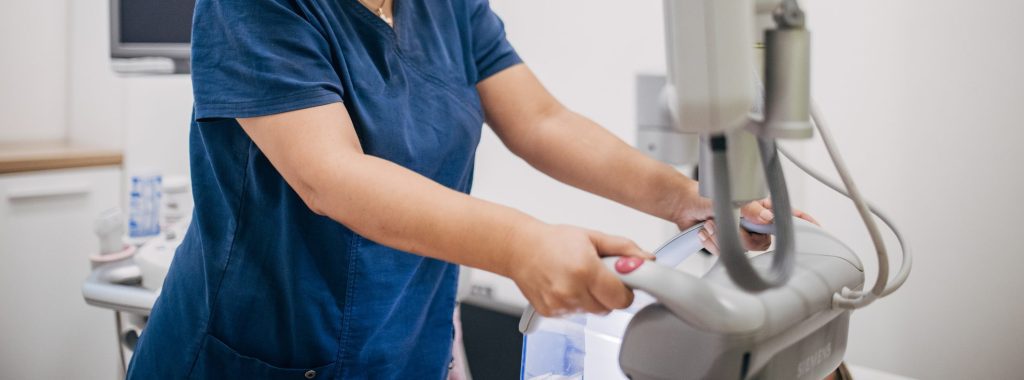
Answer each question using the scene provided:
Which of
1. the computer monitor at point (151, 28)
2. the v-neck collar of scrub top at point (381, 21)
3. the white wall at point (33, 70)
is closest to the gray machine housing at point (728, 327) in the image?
the v-neck collar of scrub top at point (381, 21)

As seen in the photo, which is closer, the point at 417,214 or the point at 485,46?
the point at 417,214

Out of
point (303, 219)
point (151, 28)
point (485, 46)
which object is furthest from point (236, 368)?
point (151, 28)

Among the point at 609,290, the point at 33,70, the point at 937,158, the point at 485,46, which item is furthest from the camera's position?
the point at 33,70

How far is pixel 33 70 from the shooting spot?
2.78m

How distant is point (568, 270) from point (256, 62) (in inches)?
15.5

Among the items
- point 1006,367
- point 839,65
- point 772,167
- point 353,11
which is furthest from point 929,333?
point 353,11

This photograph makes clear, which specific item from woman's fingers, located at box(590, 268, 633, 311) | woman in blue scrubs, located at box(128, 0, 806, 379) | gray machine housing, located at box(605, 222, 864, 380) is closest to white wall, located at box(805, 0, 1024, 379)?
woman in blue scrubs, located at box(128, 0, 806, 379)

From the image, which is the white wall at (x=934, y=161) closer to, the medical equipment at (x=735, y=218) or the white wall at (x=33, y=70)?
the medical equipment at (x=735, y=218)

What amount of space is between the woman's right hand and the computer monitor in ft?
6.47

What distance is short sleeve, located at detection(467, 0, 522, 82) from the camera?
1.08 m

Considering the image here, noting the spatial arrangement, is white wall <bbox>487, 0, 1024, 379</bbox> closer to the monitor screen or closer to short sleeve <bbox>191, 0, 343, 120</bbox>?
short sleeve <bbox>191, 0, 343, 120</bbox>

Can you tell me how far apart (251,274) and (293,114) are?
250 mm

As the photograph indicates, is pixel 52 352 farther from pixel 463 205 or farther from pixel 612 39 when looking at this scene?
pixel 463 205

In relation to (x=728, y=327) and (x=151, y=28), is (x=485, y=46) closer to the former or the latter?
(x=728, y=327)
